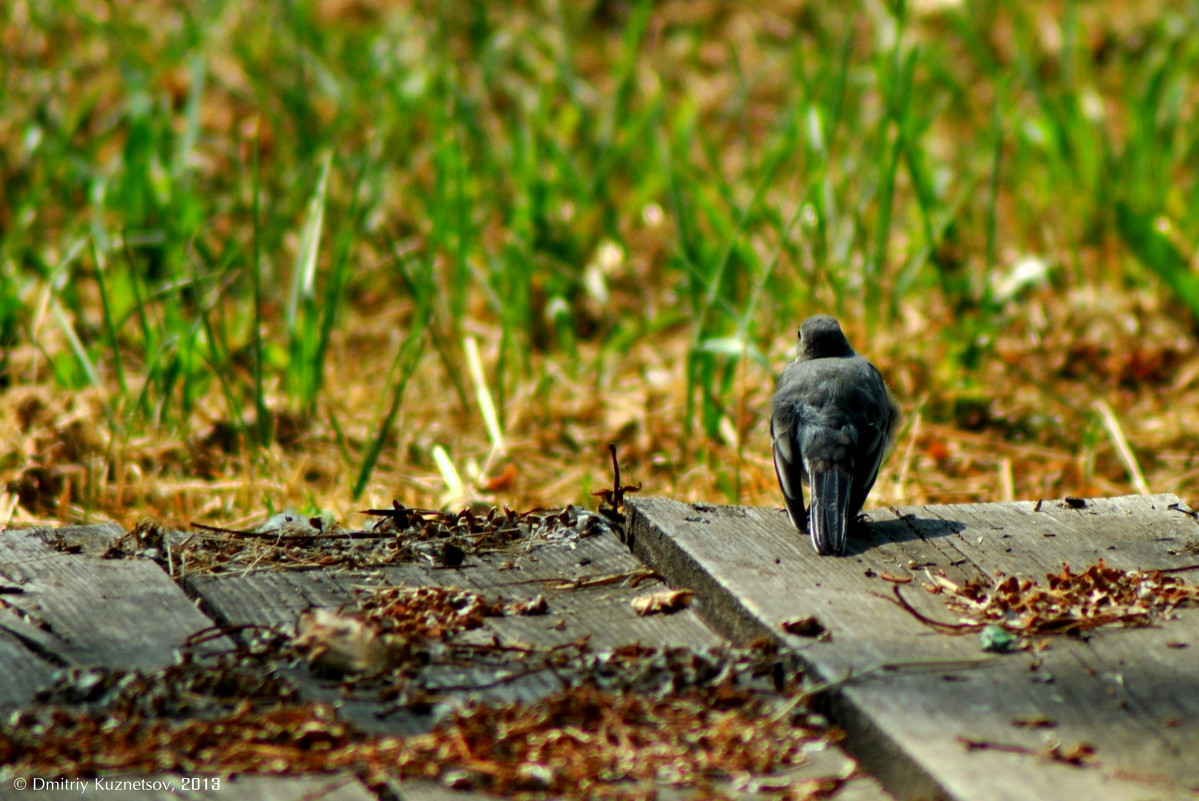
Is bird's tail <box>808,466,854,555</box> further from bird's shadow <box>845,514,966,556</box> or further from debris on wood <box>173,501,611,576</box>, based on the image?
debris on wood <box>173,501,611,576</box>

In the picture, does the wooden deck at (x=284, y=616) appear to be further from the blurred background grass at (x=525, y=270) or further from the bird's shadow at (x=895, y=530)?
the blurred background grass at (x=525, y=270)

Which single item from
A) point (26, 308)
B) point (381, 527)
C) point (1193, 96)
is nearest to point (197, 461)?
point (26, 308)

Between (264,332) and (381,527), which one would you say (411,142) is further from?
(381,527)

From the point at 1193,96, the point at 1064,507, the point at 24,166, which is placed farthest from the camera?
the point at 1193,96

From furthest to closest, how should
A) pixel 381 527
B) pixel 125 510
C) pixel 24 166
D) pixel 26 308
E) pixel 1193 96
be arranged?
pixel 1193 96 < pixel 24 166 < pixel 26 308 < pixel 125 510 < pixel 381 527

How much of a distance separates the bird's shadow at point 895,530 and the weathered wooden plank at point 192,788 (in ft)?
3.27

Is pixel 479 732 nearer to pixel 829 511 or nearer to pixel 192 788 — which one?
pixel 192 788

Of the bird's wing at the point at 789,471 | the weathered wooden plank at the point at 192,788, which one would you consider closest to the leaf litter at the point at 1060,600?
the bird's wing at the point at 789,471

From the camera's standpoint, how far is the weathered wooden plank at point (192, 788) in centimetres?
137

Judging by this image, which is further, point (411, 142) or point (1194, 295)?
point (411, 142)

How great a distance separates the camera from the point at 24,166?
190 inches

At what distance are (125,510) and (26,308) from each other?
1059mm

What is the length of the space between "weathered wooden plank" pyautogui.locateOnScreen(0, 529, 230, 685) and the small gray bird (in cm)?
104

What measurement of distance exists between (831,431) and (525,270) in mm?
1863
